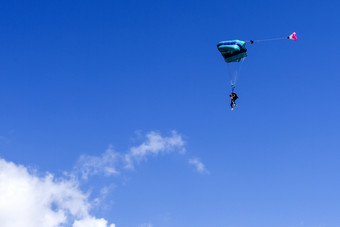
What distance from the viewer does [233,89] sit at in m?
57.9

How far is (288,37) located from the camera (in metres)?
50.3

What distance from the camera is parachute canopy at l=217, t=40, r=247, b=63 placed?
55.2 meters

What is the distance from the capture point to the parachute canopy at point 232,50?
55.2 m

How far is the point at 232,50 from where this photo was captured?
181 feet

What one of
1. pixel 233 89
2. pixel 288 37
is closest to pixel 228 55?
pixel 233 89

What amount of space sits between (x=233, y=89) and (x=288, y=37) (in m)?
11.1

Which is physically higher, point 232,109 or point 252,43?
point 252,43

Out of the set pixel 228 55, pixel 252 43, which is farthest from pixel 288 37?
pixel 228 55

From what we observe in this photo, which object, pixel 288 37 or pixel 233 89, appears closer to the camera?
pixel 288 37

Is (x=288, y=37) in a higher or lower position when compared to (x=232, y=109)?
higher

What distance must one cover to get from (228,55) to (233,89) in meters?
4.85

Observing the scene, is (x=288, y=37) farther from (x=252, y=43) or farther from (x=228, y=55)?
(x=228, y=55)

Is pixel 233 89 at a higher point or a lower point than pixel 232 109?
higher

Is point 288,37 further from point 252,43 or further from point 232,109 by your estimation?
point 232,109
